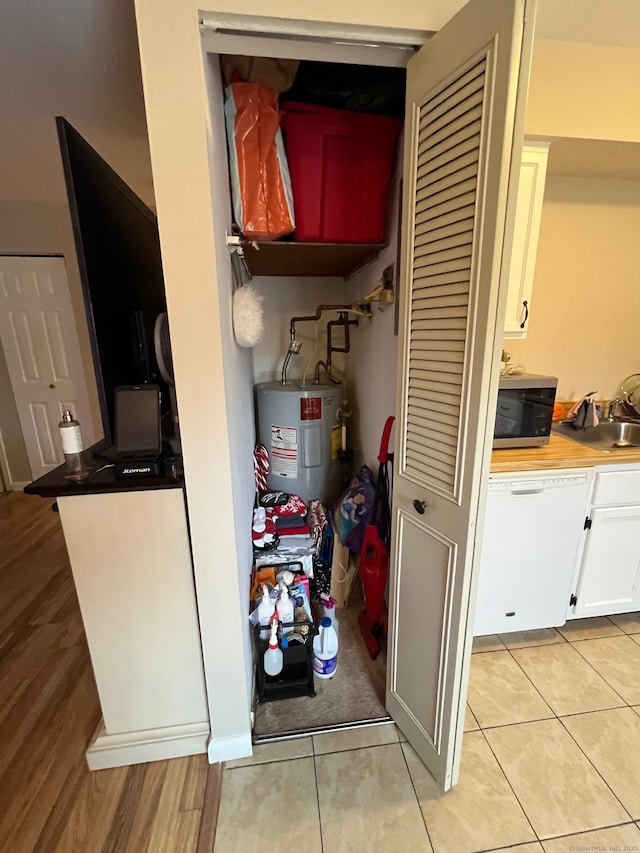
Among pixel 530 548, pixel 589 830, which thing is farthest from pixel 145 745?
pixel 530 548

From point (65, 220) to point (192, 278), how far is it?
2808mm

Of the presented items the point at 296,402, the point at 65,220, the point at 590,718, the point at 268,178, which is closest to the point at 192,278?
the point at 268,178

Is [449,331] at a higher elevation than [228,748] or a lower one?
higher

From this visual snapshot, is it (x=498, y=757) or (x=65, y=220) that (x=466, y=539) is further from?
(x=65, y=220)

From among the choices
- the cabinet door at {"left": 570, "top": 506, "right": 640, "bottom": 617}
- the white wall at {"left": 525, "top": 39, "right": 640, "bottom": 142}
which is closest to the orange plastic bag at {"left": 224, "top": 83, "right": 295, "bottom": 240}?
the white wall at {"left": 525, "top": 39, "right": 640, "bottom": 142}

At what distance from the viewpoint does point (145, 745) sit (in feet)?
4.20

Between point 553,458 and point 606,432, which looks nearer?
point 553,458

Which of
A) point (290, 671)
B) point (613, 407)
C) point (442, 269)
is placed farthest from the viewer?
point (613, 407)

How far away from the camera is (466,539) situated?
3.22ft

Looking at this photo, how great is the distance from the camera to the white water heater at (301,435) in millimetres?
2066

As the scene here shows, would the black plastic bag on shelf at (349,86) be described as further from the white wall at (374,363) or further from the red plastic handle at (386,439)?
the red plastic handle at (386,439)

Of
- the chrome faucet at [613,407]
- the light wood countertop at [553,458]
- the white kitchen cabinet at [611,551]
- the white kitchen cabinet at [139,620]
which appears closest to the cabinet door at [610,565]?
the white kitchen cabinet at [611,551]

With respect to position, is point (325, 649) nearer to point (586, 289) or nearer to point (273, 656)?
point (273, 656)

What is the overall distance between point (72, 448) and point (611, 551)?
2.23 m
